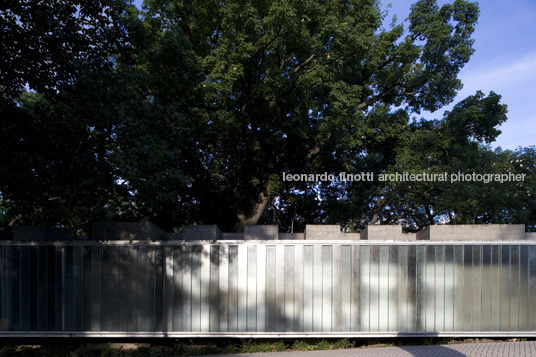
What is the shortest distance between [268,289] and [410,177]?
12040 mm

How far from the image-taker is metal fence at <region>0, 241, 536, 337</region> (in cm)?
1399

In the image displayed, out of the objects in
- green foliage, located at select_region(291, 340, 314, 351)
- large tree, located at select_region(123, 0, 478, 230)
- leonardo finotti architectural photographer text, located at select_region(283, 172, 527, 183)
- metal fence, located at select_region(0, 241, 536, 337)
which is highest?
large tree, located at select_region(123, 0, 478, 230)

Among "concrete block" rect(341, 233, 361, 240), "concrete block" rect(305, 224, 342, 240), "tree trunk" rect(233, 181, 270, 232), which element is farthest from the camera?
"tree trunk" rect(233, 181, 270, 232)

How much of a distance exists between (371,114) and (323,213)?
5985 mm

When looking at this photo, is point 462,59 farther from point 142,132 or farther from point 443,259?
point 142,132

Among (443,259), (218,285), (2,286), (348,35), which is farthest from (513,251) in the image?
(2,286)

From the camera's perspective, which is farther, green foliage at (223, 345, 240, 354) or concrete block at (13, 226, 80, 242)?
A: concrete block at (13, 226, 80, 242)

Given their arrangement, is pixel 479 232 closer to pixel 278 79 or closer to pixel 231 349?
pixel 231 349

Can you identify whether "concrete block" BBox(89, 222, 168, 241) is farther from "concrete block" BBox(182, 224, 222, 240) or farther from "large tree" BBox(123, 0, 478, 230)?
"large tree" BBox(123, 0, 478, 230)

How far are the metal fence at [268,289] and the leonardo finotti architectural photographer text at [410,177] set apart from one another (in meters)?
9.02

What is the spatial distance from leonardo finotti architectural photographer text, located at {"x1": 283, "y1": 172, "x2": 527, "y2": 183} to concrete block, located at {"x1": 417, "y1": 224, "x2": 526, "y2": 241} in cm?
919

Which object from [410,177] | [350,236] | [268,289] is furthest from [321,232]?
[410,177]

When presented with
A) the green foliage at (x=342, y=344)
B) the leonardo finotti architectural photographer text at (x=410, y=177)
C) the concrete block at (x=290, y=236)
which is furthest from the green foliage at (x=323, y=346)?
the leonardo finotti architectural photographer text at (x=410, y=177)

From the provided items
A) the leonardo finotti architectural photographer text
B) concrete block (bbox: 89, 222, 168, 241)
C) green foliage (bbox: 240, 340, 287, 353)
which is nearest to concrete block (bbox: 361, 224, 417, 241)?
green foliage (bbox: 240, 340, 287, 353)
